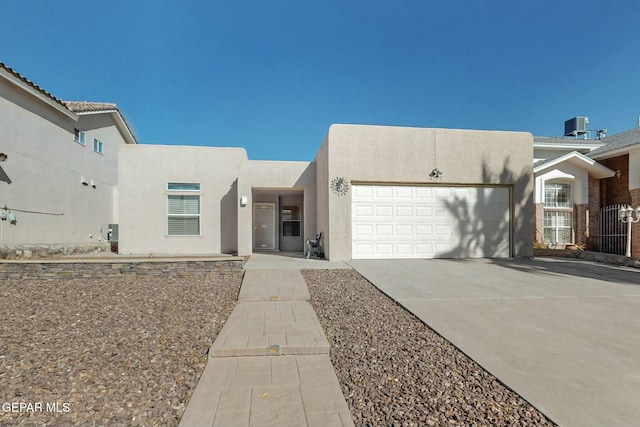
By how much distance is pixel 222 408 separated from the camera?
2.03 metres

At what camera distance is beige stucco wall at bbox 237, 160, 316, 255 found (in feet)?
33.2

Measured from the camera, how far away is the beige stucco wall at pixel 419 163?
883 centimetres

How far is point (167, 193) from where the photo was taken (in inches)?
416

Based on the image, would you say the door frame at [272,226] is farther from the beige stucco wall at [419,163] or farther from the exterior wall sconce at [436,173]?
the exterior wall sconce at [436,173]

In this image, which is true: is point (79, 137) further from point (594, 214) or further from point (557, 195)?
point (594, 214)

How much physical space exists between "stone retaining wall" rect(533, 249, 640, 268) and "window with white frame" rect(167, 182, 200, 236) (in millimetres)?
12129

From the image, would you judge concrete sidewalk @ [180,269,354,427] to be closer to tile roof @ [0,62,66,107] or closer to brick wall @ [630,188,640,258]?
tile roof @ [0,62,66,107]

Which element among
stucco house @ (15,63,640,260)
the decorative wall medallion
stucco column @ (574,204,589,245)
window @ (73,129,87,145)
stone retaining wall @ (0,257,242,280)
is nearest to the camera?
stone retaining wall @ (0,257,242,280)

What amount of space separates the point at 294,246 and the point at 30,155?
914cm

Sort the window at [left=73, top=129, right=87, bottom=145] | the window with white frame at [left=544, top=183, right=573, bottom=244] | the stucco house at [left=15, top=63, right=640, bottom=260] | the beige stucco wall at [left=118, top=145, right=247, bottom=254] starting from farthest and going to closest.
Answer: the window with white frame at [left=544, top=183, right=573, bottom=244] → the window at [left=73, top=129, right=87, bottom=145] → the beige stucco wall at [left=118, top=145, right=247, bottom=254] → the stucco house at [left=15, top=63, right=640, bottom=260]

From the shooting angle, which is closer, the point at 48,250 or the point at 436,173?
the point at 436,173
